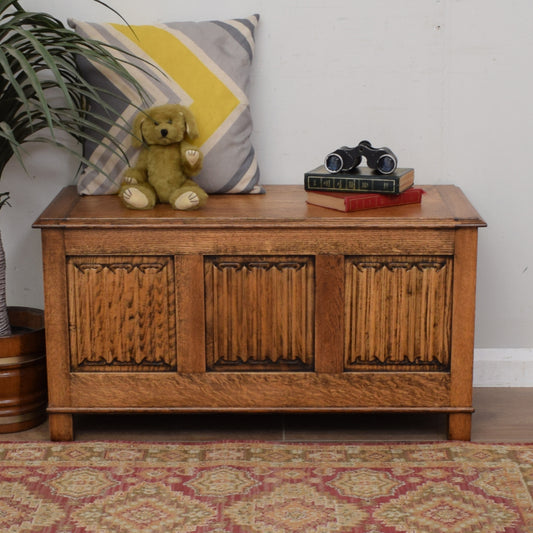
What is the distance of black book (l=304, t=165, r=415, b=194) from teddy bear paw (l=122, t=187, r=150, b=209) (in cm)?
47

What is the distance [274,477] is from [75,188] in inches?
43.9

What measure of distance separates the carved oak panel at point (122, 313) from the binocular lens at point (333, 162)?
1.76ft

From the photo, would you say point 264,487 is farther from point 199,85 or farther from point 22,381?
point 199,85

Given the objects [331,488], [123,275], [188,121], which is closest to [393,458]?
[331,488]

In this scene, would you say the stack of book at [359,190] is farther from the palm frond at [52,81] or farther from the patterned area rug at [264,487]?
the patterned area rug at [264,487]

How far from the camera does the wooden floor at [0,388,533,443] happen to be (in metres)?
2.54

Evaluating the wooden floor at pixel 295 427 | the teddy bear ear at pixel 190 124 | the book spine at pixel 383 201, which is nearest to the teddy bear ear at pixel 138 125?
the teddy bear ear at pixel 190 124

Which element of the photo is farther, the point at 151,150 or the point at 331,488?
the point at 151,150

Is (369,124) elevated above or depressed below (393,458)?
above

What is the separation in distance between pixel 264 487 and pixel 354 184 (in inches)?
34.1

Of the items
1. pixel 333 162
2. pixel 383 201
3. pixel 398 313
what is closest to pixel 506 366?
pixel 398 313

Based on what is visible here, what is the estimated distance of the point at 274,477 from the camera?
7.45 feet

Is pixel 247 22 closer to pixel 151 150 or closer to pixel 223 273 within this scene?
pixel 151 150

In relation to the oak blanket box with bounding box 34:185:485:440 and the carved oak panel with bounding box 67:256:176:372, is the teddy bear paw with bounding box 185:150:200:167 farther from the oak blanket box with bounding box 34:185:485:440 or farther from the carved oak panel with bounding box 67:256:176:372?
the carved oak panel with bounding box 67:256:176:372
